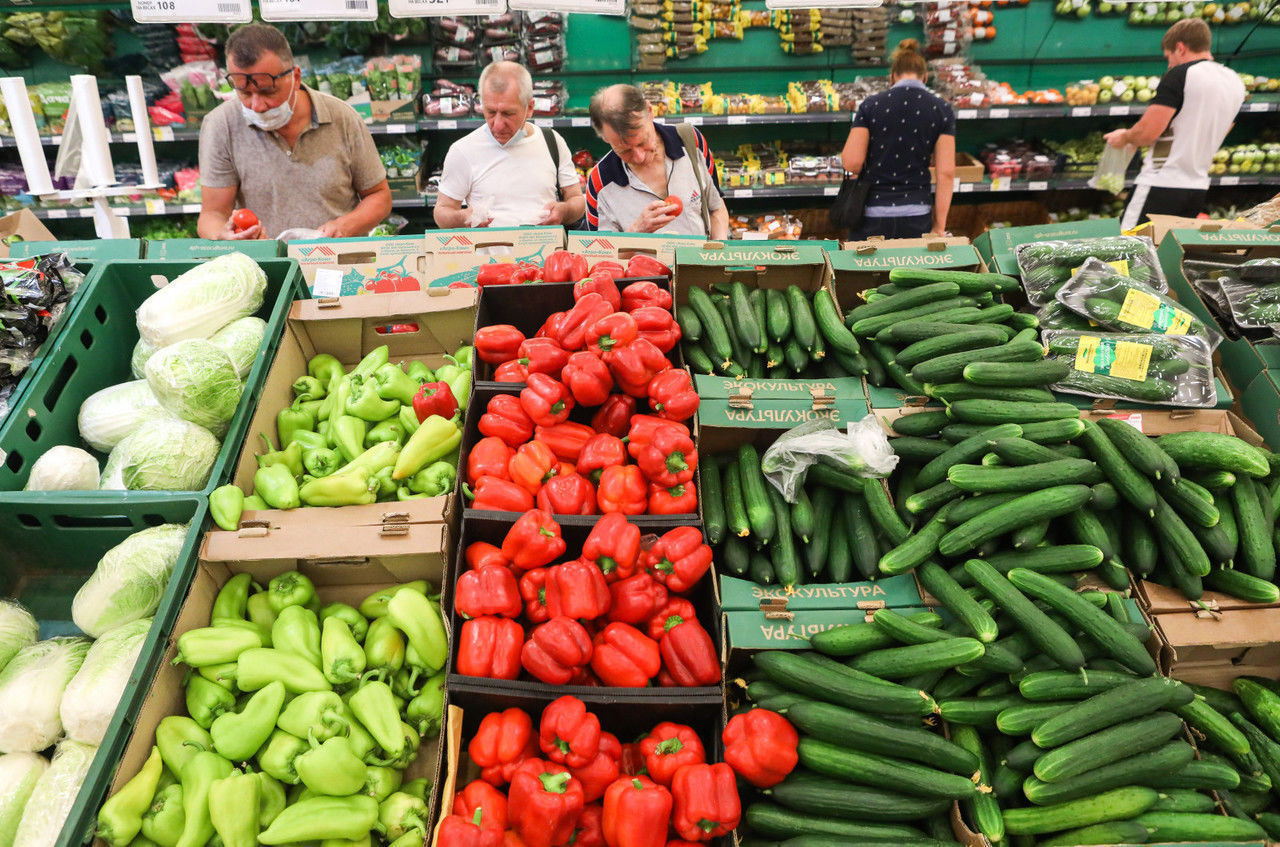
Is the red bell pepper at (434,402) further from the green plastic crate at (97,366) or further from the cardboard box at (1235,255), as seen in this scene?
the cardboard box at (1235,255)

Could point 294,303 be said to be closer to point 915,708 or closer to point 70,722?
point 70,722

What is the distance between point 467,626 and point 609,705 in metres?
0.40

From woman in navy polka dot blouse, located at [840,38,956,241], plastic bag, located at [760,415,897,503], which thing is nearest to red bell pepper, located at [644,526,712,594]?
plastic bag, located at [760,415,897,503]

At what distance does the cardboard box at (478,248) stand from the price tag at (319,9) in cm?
120

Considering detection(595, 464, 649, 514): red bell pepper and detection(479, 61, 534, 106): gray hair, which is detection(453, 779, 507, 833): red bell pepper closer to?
detection(595, 464, 649, 514): red bell pepper

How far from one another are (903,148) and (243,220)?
3857 mm

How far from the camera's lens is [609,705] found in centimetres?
165

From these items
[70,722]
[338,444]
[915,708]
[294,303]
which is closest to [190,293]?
[294,303]

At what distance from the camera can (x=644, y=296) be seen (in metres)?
2.53

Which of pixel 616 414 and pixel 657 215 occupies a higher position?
pixel 657 215

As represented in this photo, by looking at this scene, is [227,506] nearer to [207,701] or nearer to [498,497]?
[207,701]

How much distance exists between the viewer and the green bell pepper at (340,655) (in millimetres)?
1819

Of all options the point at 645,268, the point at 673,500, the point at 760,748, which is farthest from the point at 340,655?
the point at 645,268

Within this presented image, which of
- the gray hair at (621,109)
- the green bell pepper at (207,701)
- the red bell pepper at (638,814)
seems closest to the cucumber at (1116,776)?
the red bell pepper at (638,814)
